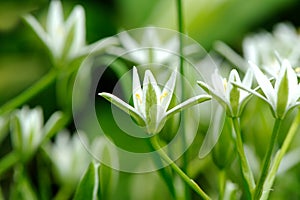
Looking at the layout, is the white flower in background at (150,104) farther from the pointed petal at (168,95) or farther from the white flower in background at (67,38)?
the white flower in background at (67,38)

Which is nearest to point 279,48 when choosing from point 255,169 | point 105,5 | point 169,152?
point 255,169

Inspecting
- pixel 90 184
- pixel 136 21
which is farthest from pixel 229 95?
pixel 136 21

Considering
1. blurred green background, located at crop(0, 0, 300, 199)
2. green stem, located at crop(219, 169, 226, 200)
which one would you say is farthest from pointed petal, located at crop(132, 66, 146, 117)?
blurred green background, located at crop(0, 0, 300, 199)

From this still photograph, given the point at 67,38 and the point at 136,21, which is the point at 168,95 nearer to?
the point at 67,38

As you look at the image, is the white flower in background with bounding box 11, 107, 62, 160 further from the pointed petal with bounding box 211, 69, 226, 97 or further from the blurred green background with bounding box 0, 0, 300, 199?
the blurred green background with bounding box 0, 0, 300, 199

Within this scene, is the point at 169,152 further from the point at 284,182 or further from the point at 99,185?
the point at 284,182

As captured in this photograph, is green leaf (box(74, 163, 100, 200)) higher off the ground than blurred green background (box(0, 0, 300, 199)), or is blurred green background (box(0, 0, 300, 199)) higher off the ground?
blurred green background (box(0, 0, 300, 199))
